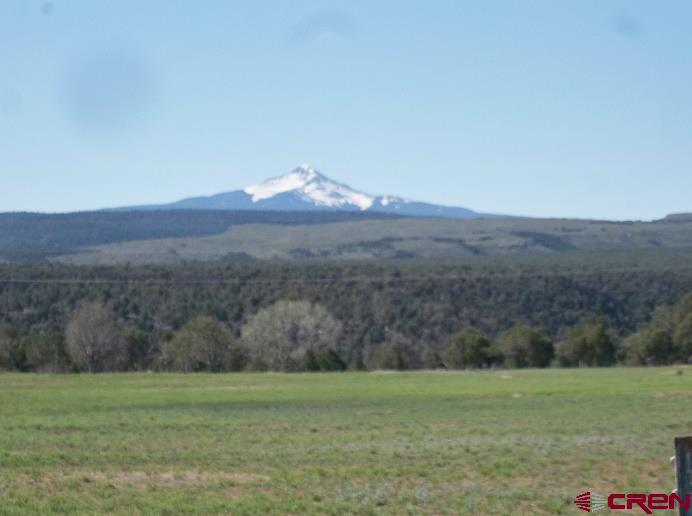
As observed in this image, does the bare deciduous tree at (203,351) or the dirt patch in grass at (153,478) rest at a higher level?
the dirt patch in grass at (153,478)

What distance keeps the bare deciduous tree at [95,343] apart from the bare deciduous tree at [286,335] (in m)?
9.63

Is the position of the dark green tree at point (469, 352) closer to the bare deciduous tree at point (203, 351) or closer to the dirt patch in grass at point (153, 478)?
the bare deciduous tree at point (203, 351)

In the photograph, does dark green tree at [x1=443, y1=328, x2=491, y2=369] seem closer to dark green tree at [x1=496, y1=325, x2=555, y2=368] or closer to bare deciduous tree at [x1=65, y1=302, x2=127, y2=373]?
dark green tree at [x1=496, y1=325, x2=555, y2=368]

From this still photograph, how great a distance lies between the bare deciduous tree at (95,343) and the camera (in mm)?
89562

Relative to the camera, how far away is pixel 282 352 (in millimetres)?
96750

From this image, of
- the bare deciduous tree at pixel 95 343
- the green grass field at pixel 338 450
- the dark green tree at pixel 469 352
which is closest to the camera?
the green grass field at pixel 338 450

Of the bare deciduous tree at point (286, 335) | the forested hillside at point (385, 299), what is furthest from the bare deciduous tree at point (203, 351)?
the forested hillside at point (385, 299)

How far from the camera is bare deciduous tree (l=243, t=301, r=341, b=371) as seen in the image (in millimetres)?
95875

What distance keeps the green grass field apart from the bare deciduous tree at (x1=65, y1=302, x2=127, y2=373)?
3889cm

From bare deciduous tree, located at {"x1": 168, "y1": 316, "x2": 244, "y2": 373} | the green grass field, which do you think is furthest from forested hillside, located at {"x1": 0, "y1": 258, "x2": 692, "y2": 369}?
the green grass field

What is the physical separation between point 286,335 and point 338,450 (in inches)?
2806

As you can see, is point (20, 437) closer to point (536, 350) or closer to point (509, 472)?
point (509, 472)

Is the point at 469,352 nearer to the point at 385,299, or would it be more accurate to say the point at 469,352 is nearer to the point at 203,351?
the point at 203,351

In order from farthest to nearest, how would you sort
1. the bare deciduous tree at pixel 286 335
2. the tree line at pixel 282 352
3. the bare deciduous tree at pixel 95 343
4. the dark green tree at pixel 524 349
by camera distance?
the bare deciduous tree at pixel 286 335
the bare deciduous tree at pixel 95 343
the dark green tree at pixel 524 349
the tree line at pixel 282 352
